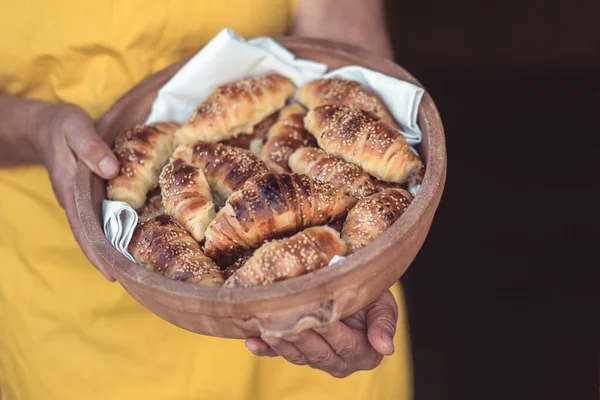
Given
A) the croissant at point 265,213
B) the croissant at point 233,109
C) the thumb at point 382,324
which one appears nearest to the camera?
the croissant at point 265,213

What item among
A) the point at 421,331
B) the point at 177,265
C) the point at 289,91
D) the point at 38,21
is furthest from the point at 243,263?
the point at 421,331

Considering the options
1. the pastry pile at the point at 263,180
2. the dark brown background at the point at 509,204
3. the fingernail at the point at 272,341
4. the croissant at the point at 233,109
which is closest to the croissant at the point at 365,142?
the pastry pile at the point at 263,180

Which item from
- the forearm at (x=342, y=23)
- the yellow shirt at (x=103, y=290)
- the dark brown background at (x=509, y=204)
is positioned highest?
the forearm at (x=342, y=23)

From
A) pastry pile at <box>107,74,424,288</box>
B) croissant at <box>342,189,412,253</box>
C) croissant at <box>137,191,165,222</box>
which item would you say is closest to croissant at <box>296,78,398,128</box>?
pastry pile at <box>107,74,424,288</box>

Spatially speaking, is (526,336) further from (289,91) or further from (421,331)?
(289,91)

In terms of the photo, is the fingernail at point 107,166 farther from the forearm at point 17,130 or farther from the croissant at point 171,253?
the forearm at point 17,130
